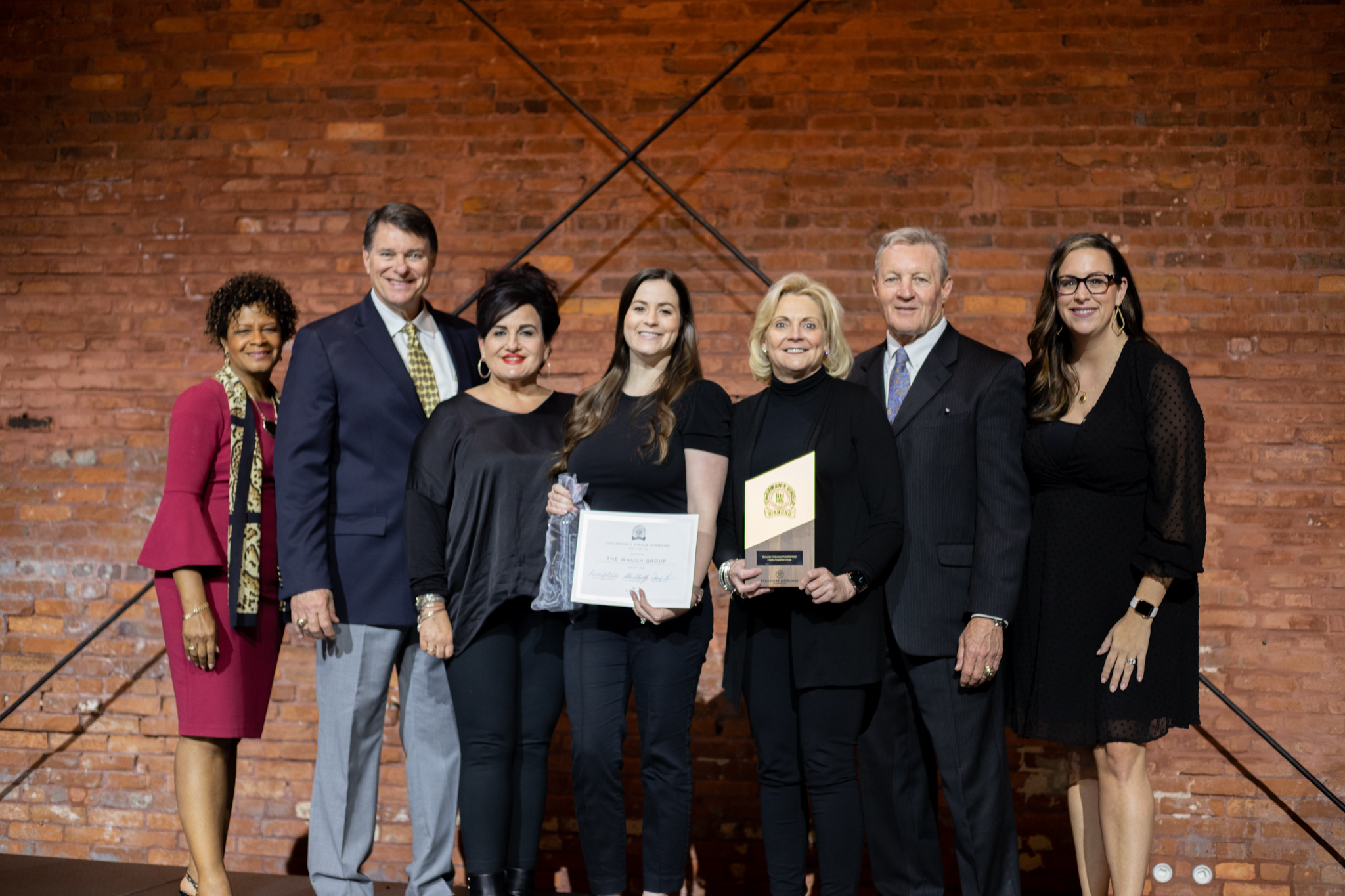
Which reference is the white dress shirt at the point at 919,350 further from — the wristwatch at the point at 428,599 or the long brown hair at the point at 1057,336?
the wristwatch at the point at 428,599

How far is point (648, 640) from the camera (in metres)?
2.53

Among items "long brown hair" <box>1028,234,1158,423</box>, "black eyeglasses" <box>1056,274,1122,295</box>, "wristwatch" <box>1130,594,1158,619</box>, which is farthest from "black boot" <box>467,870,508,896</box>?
"black eyeglasses" <box>1056,274,1122,295</box>

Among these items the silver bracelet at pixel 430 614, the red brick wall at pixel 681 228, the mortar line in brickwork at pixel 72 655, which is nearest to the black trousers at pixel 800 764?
the silver bracelet at pixel 430 614

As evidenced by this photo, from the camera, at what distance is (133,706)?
3.93 meters

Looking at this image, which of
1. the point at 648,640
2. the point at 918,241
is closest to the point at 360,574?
the point at 648,640

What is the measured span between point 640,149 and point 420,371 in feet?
4.62

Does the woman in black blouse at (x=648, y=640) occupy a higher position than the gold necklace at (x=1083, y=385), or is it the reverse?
the gold necklace at (x=1083, y=385)

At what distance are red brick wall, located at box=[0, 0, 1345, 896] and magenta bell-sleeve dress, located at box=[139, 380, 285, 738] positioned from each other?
3.67 feet

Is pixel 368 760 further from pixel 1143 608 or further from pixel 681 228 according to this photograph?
pixel 681 228

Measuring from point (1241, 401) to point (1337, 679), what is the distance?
3.37 ft

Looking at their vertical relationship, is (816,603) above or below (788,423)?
below

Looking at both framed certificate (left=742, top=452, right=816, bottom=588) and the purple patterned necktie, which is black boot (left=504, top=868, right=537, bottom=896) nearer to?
framed certificate (left=742, top=452, right=816, bottom=588)

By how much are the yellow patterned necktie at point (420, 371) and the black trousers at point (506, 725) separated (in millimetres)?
630

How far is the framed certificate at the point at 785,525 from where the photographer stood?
2350mm
